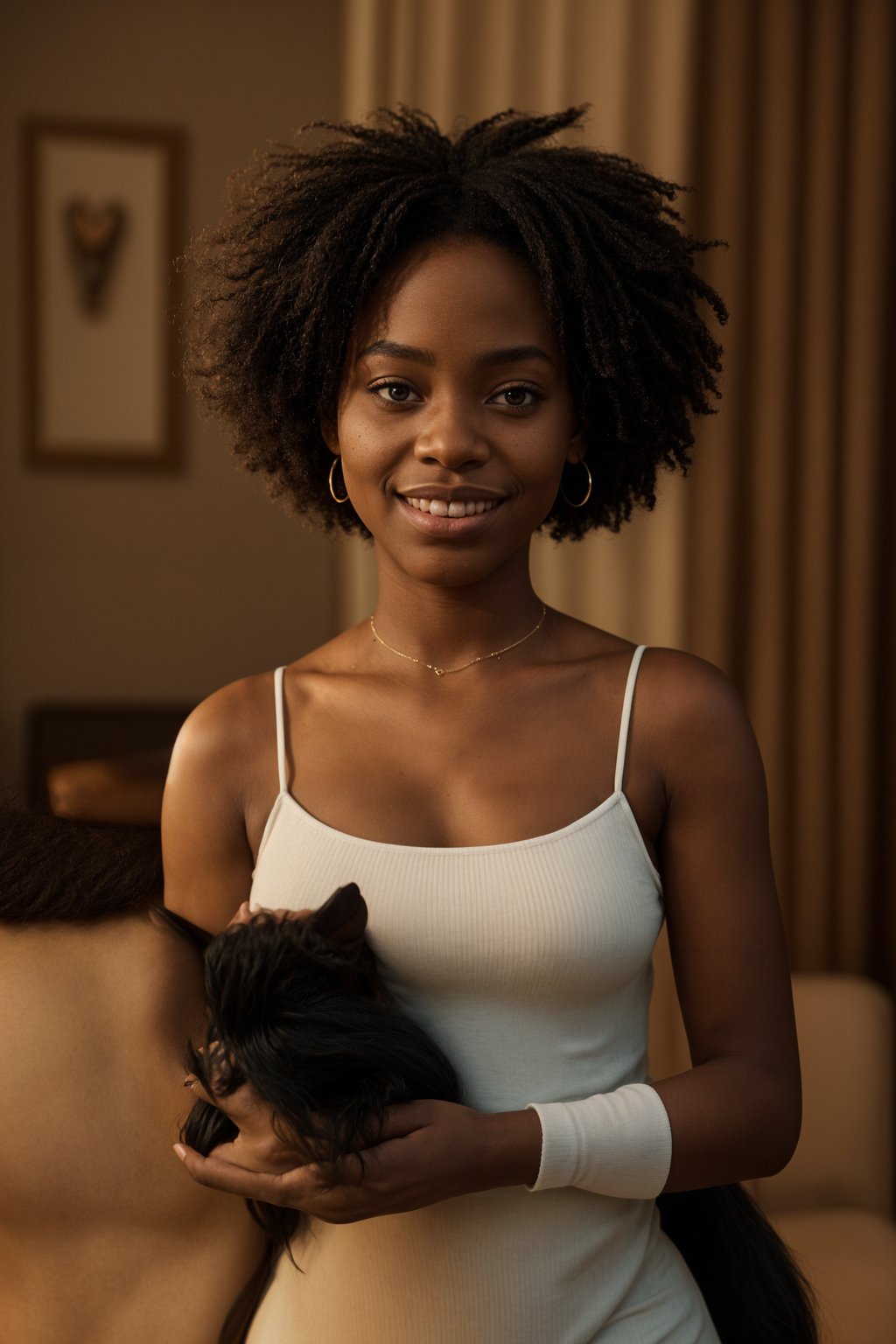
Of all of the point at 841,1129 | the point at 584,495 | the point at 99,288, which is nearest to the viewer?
the point at 584,495

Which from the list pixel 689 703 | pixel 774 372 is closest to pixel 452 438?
pixel 689 703

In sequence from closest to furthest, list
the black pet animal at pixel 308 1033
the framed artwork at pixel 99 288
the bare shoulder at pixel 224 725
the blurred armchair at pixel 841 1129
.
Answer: the black pet animal at pixel 308 1033 < the bare shoulder at pixel 224 725 < the blurred armchair at pixel 841 1129 < the framed artwork at pixel 99 288

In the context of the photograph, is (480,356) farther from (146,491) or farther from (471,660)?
(146,491)

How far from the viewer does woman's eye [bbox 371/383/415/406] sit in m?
1.02

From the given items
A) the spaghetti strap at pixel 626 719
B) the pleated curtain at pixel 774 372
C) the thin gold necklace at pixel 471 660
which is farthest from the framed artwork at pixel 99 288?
the spaghetti strap at pixel 626 719

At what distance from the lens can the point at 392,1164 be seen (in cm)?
90

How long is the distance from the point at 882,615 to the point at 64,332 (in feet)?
7.56

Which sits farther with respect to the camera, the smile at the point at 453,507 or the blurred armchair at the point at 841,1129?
the blurred armchair at the point at 841,1129

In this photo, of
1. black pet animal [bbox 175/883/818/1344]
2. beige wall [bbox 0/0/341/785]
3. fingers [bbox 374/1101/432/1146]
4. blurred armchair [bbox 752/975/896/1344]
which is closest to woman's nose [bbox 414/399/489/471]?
black pet animal [bbox 175/883/818/1344]

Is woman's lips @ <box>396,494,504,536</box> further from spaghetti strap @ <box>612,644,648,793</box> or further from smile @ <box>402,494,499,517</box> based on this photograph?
spaghetti strap @ <box>612,644,648,793</box>

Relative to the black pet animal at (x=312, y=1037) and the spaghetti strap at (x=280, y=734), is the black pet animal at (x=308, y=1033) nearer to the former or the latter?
the black pet animal at (x=312, y=1037)

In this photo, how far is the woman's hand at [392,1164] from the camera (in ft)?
2.94

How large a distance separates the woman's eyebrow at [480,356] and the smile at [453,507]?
10 centimetres

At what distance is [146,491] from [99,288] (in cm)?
56
